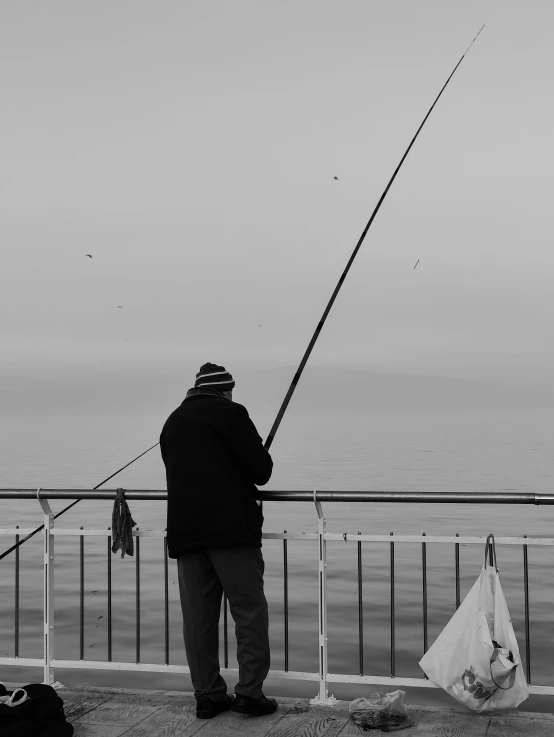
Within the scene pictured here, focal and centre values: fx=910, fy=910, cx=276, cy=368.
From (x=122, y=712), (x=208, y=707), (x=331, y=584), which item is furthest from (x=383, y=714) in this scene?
(x=331, y=584)

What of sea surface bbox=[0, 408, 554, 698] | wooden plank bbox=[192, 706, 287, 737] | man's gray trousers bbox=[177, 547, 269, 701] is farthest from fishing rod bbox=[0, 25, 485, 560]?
sea surface bbox=[0, 408, 554, 698]

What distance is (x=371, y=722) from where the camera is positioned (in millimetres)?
3971

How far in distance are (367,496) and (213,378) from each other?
0.91 metres

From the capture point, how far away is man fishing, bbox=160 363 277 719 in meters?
4.07

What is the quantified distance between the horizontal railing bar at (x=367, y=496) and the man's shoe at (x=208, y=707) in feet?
3.09

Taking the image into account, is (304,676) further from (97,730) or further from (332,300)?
(332,300)

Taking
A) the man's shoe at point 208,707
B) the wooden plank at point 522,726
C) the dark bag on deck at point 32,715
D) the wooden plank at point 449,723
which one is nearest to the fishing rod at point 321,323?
the dark bag on deck at point 32,715

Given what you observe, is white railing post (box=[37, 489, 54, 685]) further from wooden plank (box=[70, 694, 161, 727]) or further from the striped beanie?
the striped beanie

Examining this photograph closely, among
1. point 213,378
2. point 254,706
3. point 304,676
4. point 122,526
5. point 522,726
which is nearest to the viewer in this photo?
point 522,726

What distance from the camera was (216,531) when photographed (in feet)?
13.3

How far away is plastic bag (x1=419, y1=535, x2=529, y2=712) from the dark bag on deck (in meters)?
1.60

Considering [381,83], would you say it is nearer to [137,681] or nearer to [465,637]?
[465,637]

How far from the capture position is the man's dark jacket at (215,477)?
4051 millimetres

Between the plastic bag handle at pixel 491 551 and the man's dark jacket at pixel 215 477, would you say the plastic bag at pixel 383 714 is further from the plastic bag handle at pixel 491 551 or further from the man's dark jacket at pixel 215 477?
the man's dark jacket at pixel 215 477
